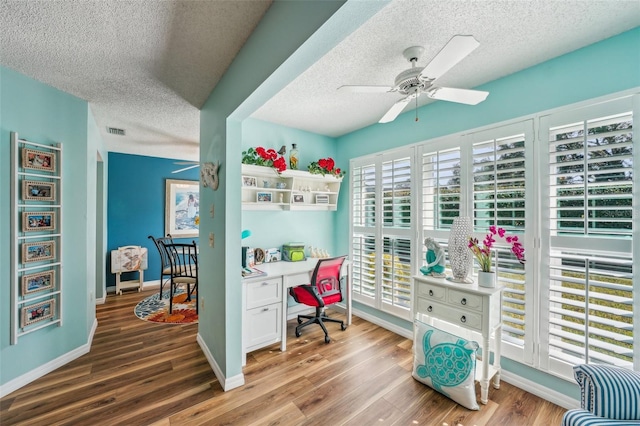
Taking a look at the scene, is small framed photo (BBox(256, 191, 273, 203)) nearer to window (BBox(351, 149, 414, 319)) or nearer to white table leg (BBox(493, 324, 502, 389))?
window (BBox(351, 149, 414, 319))

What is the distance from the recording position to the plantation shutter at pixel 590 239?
164cm

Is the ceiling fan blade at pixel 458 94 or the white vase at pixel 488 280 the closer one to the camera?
the ceiling fan blade at pixel 458 94

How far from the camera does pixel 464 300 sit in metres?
2.02

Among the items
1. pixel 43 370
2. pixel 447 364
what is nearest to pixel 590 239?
pixel 447 364

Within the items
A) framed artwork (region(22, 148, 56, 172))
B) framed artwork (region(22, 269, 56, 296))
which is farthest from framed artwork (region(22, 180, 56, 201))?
framed artwork (region(22, 269, 56, 296))

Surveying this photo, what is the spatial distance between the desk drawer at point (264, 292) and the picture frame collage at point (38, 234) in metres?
1.70

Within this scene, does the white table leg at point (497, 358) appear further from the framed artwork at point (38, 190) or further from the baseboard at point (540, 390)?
the framed artwork at point (38, 190)

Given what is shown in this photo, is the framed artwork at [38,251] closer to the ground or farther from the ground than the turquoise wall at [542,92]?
closer to the ground

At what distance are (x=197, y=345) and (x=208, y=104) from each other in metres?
2.45

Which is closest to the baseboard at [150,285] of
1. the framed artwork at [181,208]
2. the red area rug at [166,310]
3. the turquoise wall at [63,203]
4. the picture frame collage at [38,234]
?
the red area rug at [166,310]

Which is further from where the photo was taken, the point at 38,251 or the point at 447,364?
the point at 38,251

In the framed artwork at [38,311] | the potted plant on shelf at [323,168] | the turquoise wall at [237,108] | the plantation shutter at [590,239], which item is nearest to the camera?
the turquoise wall at [237,108]

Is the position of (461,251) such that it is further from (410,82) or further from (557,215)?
(410,82)

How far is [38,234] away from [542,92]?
4259 mm
